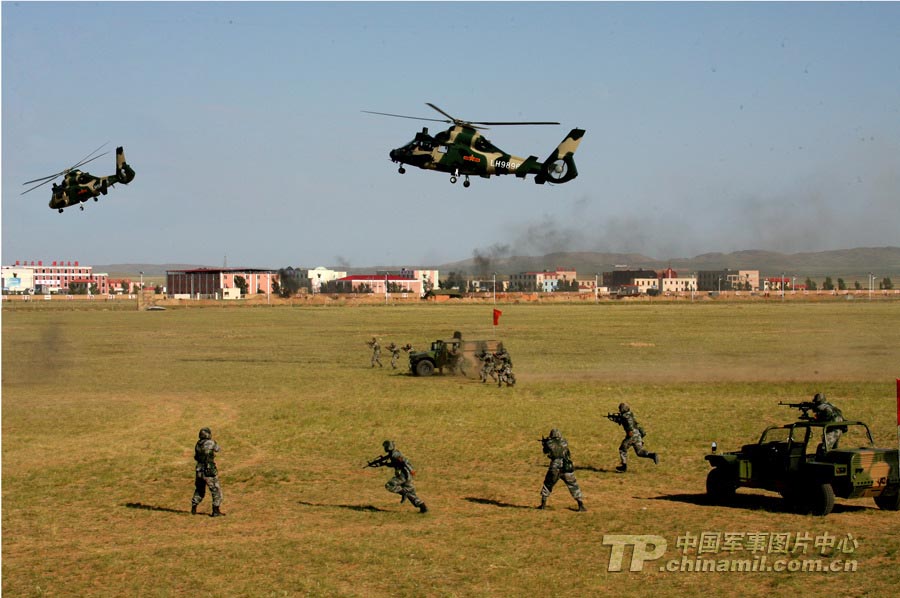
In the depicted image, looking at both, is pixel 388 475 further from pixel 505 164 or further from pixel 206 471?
pixel 505 164

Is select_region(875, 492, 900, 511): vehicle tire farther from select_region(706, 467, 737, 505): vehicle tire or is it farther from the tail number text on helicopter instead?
the tail number text on helicopter

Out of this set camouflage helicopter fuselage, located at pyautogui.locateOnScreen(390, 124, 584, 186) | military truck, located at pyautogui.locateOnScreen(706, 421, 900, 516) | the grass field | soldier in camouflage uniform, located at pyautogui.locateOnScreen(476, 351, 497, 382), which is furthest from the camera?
soldier in camouflage uniform, located at pyautogui.locateOnScreen(476, 351, 497, 382)

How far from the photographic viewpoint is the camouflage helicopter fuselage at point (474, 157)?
101 ft

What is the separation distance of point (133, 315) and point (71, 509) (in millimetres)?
99961

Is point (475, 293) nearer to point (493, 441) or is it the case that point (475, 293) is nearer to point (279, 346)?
point (279, 346)

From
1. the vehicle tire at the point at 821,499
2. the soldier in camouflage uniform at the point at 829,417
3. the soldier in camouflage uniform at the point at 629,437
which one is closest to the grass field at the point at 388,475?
the vehicle tire at the point at 821,499

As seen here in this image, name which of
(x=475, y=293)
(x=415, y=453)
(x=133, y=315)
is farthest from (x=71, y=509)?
(x=475, y=293)

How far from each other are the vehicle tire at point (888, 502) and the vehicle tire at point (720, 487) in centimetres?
277

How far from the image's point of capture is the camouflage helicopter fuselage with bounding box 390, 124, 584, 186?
30922 millimetres

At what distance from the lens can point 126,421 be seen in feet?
113

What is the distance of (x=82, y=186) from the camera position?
110 feet

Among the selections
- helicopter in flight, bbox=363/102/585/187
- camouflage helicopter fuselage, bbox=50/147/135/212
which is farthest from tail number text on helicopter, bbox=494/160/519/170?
camouflage helicopter fuselage, bbox=50/147/135/212

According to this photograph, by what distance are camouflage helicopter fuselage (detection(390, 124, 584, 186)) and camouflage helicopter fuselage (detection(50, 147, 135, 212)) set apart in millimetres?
9640

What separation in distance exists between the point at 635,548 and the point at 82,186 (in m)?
24.1
